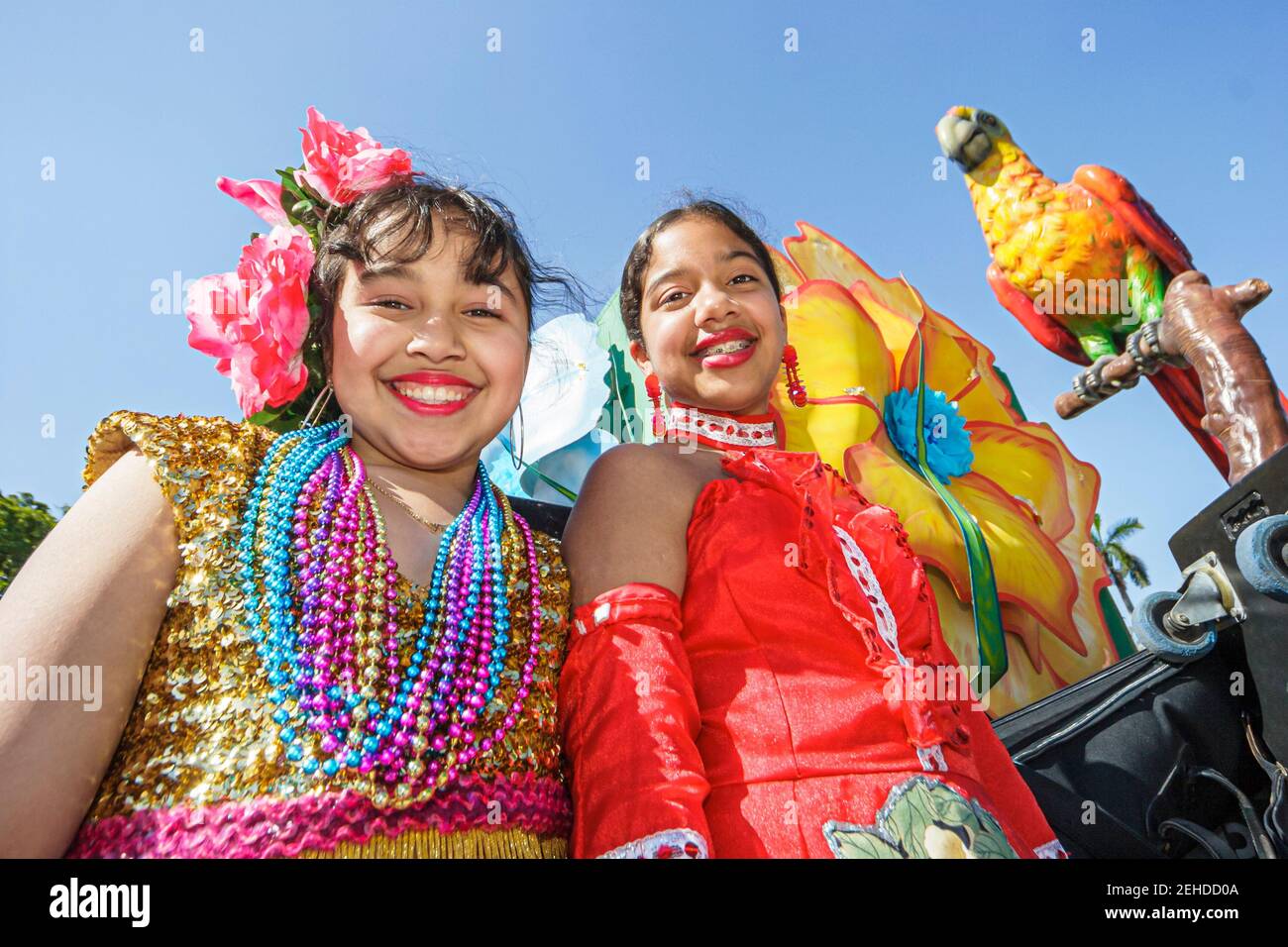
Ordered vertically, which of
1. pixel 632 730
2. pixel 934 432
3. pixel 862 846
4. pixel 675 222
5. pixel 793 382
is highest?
pixel 934 432

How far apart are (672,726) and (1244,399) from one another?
3164mm

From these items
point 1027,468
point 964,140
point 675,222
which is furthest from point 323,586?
point 964,140

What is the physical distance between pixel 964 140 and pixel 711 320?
12.7 feet

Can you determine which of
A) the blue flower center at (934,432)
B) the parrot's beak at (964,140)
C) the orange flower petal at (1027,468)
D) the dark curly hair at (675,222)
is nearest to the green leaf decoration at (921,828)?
the dark curly hair at (675,222)

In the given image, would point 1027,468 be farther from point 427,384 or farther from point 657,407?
point 427,384

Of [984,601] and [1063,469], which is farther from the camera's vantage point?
[1063,469]

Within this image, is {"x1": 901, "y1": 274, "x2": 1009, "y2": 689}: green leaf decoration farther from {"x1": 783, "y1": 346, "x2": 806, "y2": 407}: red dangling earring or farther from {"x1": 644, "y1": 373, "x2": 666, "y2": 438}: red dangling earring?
{"x1": 644, "y1": 373, "x2": 666, "y2": 438}: red dangling earring

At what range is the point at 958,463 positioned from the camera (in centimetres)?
434

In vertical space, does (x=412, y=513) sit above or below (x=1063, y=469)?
below

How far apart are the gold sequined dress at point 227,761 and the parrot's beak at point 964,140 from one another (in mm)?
4686

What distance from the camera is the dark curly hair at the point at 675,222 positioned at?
192 centimetres

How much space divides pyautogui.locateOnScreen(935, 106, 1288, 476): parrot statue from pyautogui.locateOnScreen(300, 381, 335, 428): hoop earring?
13.1 feet

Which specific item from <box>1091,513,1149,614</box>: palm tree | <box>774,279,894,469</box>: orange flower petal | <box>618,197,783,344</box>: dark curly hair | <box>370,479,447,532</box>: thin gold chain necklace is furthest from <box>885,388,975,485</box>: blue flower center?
<box>1091,513,1149,614</box>: palm tree
